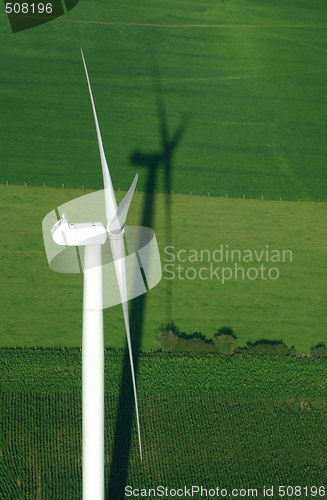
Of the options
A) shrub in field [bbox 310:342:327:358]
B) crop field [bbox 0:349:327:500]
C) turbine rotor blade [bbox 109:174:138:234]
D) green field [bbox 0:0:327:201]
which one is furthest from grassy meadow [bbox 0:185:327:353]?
turbine rotor blade [bbox 109:174:138:234]

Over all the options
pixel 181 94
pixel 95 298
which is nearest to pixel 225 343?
pixel 95 298

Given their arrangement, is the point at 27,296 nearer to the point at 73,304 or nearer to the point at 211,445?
the point at 73,304

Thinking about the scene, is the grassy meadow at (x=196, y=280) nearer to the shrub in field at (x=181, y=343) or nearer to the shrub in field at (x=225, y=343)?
the shrub in field at (x=181, y=343)

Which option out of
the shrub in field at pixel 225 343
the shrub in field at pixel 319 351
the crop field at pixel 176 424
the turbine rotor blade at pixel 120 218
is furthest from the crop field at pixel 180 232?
the turbine rotor blade at pixel 120 218

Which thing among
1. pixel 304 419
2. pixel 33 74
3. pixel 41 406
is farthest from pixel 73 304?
pixel 33 74

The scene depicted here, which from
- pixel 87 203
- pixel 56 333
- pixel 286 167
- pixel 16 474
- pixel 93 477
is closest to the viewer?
pixel 93 477

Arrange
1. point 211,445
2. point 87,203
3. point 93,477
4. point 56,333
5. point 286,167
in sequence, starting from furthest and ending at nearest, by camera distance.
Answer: point 286,167
point 87,203
point 56,333
point 211,445
point 93,477

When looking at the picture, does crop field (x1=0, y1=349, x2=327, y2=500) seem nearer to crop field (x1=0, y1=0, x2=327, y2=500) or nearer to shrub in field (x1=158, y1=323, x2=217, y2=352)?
crop field (x1=0, y1=0, x2=327, y2=500)
